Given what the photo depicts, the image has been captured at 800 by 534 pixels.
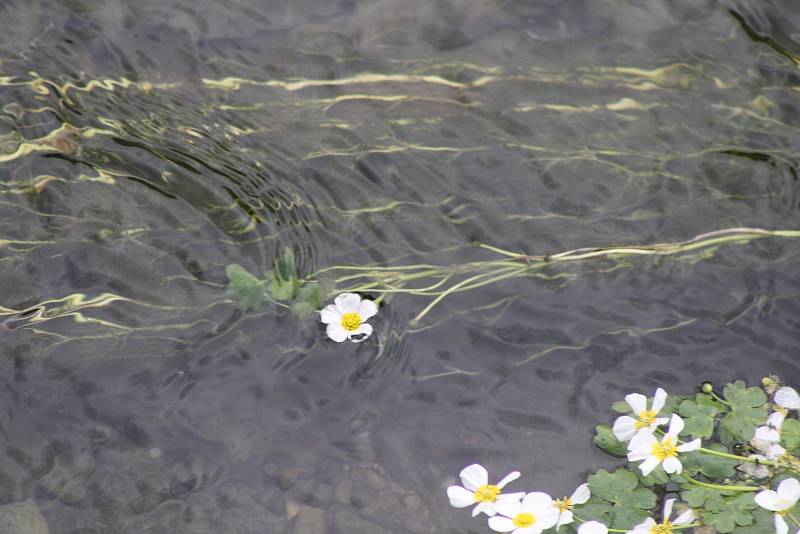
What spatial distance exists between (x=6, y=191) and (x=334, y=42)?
1255 millimetres

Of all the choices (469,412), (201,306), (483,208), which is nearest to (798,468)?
(469,412)

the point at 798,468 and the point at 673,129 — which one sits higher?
the point at 673,129

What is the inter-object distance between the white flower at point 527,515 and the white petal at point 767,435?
0.64 meters

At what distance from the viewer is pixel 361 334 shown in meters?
2.74

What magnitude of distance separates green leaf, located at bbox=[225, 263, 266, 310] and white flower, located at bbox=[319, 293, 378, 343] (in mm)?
217

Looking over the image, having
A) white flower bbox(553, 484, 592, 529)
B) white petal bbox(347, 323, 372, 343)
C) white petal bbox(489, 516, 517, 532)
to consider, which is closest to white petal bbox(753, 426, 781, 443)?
white flower bbox(553, 484, 592, 529)

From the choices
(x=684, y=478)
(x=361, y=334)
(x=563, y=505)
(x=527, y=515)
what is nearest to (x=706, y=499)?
(x=684, y=478)

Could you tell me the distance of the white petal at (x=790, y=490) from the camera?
221 centimetres

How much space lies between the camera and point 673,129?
3113 mm

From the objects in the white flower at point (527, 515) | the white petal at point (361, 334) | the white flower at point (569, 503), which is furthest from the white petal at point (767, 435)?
the white petal at point (361, 334)

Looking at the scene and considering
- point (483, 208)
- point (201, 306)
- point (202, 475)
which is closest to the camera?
point (202, 475)

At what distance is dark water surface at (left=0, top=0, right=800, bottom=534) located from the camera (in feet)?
8.55

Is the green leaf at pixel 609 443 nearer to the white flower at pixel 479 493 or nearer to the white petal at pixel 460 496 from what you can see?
the white flower at pixel 479 493

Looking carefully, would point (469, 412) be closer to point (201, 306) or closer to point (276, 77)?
point (201, 306)
